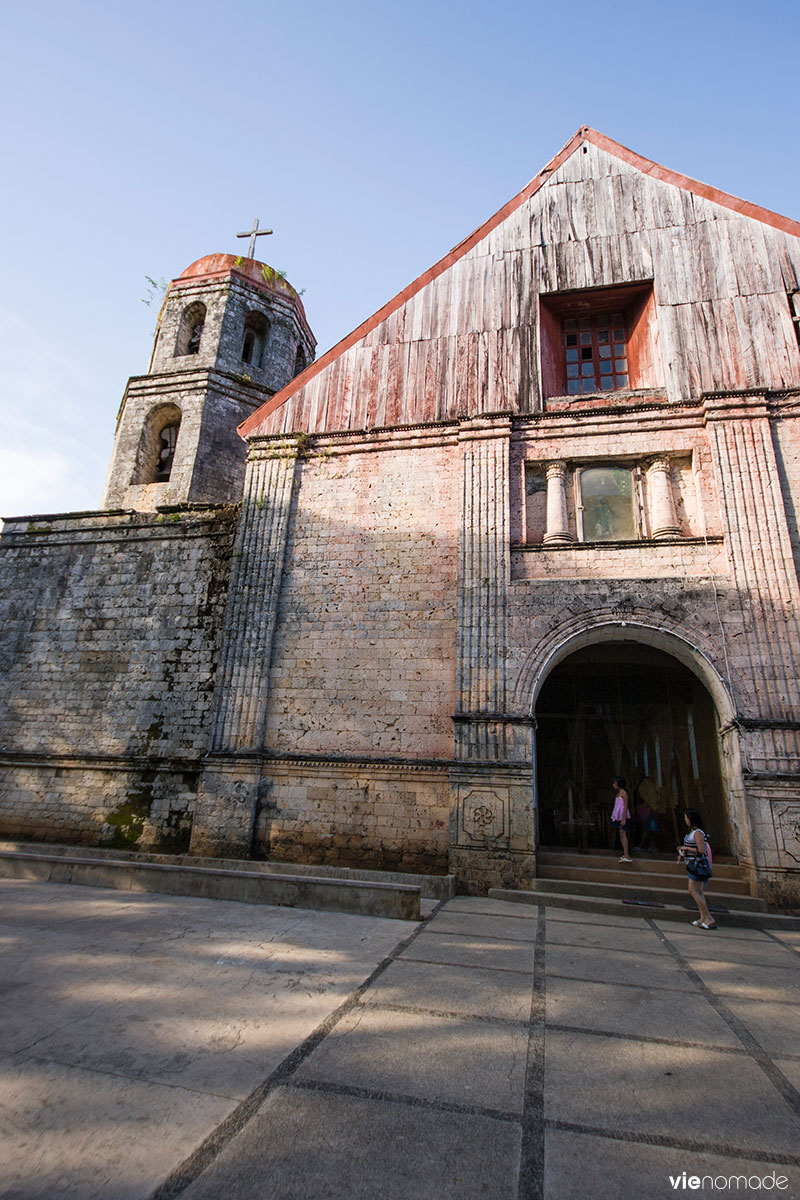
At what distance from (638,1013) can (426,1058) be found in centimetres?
174

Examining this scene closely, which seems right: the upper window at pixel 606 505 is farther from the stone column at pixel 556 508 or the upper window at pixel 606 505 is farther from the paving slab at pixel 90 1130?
the paving slab at pixel 90 1130

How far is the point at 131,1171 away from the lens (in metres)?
2.22

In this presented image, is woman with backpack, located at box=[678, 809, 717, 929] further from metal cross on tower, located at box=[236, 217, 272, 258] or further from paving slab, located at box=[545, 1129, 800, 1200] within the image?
metal cross on tower, located at box=[236, 217, 272, 258]

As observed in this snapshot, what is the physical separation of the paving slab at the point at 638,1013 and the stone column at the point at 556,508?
6.80 meters

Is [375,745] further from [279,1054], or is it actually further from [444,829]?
[279,1054]

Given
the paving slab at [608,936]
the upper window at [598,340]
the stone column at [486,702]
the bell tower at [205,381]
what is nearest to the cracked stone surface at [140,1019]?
the paving slab at [608,936]

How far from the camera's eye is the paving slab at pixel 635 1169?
2289 mm

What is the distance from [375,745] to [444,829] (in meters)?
1.68

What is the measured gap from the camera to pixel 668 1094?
3.01m

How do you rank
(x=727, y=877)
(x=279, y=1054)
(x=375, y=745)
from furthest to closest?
1. (x=375, y=745)
2. (x=727, y=877)
3. (x=279, y=1054)

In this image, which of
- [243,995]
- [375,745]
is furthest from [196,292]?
[243,995]

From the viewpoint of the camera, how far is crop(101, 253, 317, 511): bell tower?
16406 mm

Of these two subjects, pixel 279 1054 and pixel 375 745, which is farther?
pixel 375 745

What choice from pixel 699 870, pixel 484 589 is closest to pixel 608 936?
pixel 699 870
